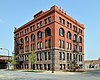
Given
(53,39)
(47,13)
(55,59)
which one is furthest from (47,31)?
(55,59)

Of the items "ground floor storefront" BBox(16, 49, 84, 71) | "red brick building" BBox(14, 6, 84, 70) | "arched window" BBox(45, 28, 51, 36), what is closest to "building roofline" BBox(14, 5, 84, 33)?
"red brick building" BBox(14, 6, 84, 70)

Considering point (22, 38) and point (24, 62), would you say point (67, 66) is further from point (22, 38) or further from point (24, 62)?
point (22, 38)

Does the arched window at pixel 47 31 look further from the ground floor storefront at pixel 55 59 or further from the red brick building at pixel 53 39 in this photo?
the ground floor storefront at pixel 55 59

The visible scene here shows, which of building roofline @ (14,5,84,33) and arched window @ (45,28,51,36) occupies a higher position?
building roofline @ (14,5,84,33)

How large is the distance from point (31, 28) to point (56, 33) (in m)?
15.7

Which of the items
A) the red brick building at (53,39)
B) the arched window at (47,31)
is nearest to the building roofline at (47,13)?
the red brick building at (53,39)

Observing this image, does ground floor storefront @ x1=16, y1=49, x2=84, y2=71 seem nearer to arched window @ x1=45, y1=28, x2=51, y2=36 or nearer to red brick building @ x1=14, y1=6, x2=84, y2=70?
red brick building @ x1=14, y1=6, x2=84, y2=70

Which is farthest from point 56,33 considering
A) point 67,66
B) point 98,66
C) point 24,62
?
point 98,66

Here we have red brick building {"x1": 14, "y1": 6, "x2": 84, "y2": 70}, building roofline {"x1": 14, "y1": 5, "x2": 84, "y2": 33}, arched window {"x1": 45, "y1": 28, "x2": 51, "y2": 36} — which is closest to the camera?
red brick building {"x1": 14, "y1": 6, "x2": 84, "y2": 70}

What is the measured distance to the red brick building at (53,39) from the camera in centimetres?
5847

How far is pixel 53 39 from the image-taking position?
191 feet

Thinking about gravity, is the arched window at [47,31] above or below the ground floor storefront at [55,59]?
above

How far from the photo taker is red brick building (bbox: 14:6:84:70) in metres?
58.5

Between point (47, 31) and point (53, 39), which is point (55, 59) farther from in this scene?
point (47, 31)
